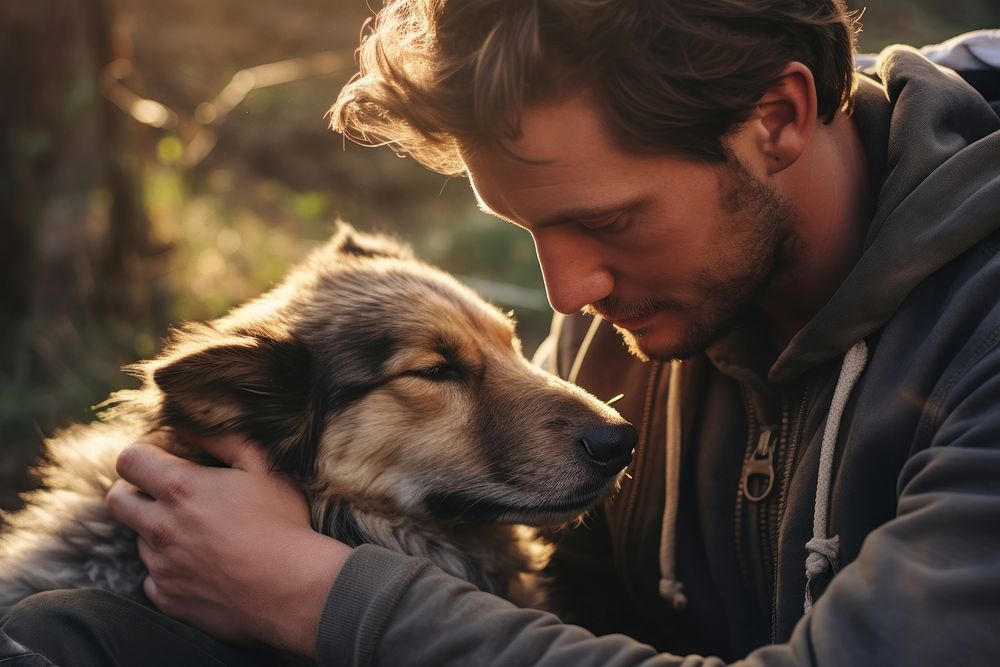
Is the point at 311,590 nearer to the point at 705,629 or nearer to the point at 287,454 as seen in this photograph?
the point at 287,454

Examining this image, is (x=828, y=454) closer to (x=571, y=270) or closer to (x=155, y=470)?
(x=571, y=270)

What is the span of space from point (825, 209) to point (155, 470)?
1.94 metres

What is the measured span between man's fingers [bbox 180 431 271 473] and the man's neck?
1.52 m

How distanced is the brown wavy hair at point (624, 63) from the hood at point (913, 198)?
0.67 ft

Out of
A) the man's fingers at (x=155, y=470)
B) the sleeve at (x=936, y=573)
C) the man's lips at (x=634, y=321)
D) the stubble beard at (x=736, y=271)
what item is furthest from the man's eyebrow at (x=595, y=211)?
the man's fingers at (x=155, y=470)

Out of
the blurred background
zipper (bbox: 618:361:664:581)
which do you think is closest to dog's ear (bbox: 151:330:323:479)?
zipper (bbox: 618:361:664:581)

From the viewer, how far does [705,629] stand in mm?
2902

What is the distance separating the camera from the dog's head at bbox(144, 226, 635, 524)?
2.62m

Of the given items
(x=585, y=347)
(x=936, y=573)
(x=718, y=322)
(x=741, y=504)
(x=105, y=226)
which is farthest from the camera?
(x=105, y=226)

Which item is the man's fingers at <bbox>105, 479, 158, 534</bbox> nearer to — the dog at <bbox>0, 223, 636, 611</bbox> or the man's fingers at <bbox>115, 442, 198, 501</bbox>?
the man's fingers at <bbox>115, 442, 198, 501</bbox>

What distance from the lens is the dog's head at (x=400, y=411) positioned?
262cm

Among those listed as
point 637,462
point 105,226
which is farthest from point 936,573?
point 105,226

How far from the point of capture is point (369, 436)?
2754 mm

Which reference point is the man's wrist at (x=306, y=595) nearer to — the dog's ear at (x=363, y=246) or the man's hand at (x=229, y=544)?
the man's hand at (x=229, y=544)
